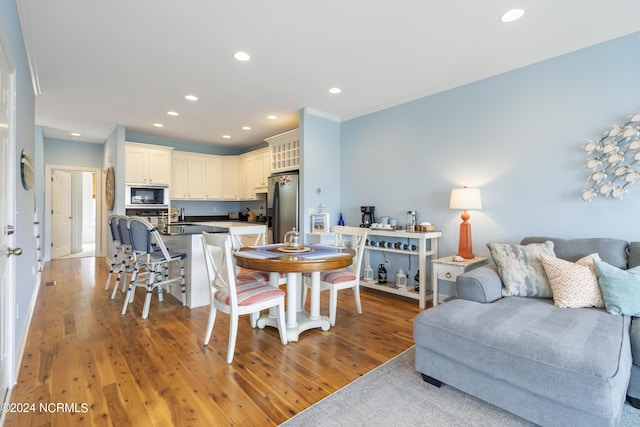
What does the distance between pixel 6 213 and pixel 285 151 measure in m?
3.85

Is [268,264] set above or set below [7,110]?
below

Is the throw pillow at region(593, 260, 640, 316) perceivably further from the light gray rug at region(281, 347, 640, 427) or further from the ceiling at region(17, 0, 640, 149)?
the ceiling at region(17, 0, 640, 149)

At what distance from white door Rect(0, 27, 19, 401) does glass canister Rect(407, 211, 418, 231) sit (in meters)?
3.62

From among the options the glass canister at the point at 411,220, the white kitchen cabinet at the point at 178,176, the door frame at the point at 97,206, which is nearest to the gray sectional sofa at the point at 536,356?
the glass canister at the point at 411,220

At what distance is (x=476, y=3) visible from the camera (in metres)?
2.23

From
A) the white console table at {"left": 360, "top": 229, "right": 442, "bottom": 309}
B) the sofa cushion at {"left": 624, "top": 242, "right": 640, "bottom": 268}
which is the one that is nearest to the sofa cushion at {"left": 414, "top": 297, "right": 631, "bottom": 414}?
the sofa cushion at {"left": 624, "top": 242, "right": 640, "bottom": 268}

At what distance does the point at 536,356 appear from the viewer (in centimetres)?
158

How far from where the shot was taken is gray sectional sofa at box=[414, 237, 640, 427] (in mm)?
1458

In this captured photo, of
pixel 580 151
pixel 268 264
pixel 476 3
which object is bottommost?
pixel 268 264

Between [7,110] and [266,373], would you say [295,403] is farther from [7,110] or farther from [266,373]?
[7,110]

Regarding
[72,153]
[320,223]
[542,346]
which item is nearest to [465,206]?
[542,346]

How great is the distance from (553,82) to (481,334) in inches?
102

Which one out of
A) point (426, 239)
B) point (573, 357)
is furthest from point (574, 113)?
point (573, 357)

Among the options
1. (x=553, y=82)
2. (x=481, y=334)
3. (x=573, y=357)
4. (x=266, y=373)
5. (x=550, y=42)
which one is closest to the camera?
(x=573, y=357)
